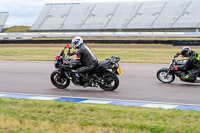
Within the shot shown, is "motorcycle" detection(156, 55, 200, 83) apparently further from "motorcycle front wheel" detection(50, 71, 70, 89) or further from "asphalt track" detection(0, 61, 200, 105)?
"motorcycle front wheel" detection(50, 71, 70, 89)

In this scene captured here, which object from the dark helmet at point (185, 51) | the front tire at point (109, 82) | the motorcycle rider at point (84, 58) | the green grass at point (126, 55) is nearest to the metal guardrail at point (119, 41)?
the green grass at point (126, 55)

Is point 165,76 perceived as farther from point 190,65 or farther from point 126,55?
point 126,55

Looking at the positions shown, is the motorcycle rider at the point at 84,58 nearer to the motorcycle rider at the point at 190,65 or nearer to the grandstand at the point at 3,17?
the motorcycle rider at the point at 190,65

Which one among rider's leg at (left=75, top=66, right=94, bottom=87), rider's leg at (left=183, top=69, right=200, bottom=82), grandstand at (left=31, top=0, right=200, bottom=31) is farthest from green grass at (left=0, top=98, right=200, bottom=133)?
grandstand at (left=31, top=0, right=200, bottom=31)

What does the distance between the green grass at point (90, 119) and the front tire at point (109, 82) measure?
2221mm

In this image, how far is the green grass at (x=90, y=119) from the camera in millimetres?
5321

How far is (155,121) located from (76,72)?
13.5 feet

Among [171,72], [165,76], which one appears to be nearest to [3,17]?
[165,76]

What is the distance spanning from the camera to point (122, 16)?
66250mm

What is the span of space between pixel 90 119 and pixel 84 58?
3.66 meters

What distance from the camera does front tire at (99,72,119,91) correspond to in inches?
362

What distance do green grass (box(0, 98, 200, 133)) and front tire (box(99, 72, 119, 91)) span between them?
2.22 m

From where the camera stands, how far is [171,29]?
2217 inches

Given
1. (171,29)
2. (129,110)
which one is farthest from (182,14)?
(129,110)
